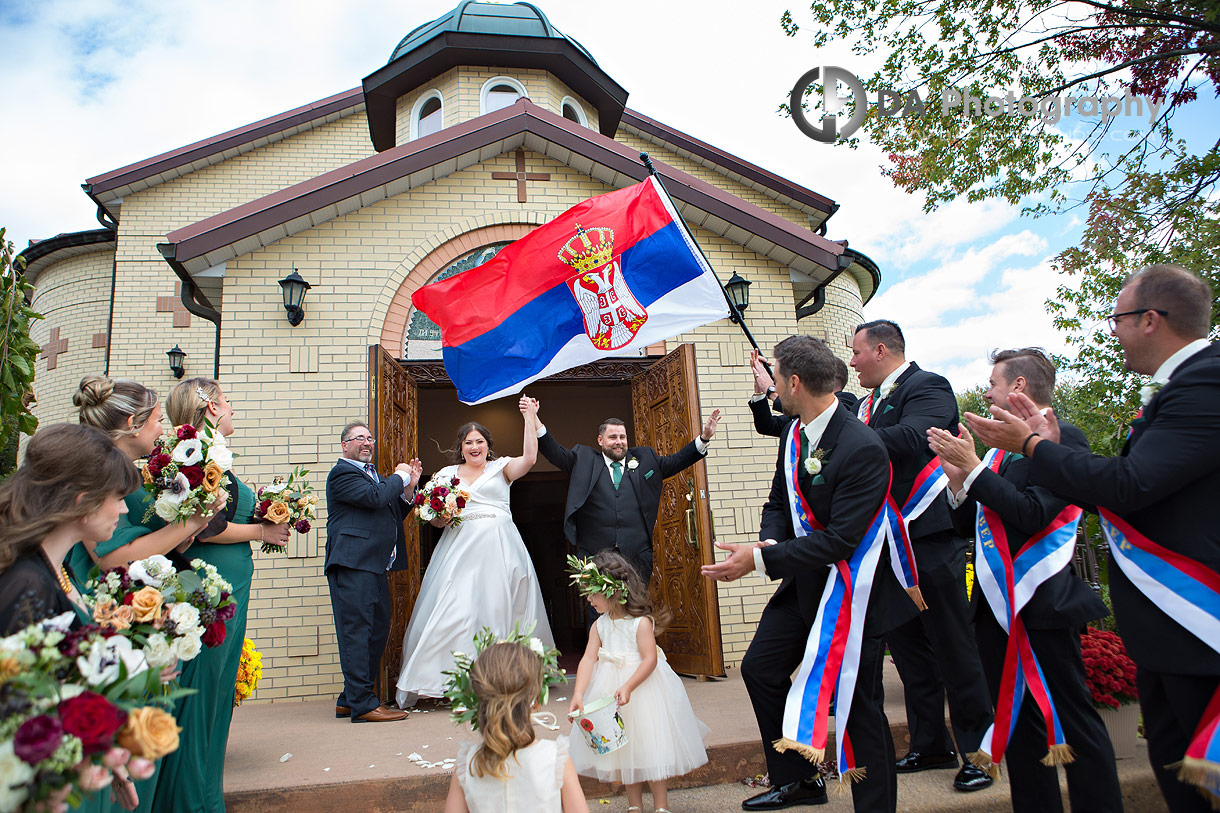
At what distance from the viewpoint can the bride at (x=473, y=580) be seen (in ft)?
20.8

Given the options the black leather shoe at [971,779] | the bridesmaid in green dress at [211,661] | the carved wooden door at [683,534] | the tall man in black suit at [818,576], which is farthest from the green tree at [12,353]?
the black leather shoe at [971,779]

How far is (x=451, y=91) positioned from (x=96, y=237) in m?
8.42

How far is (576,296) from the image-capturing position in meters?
6.54

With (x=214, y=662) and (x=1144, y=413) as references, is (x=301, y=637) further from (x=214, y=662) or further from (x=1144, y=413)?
(x=1144, y=413)

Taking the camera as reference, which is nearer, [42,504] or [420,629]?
[42,504]

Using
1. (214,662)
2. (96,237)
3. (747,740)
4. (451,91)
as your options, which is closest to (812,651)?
(747,740)

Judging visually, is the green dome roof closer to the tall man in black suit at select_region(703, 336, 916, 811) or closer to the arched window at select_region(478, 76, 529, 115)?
the arched window at select_region(478, 76, 529, 115)

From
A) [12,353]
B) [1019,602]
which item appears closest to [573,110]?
[12,353]

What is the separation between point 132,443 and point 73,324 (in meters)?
14.5

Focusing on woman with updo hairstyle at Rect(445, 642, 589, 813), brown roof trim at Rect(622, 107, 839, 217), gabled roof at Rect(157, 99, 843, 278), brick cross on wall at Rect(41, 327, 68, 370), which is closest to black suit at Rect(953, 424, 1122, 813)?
woman with updo hairstyle at Rect(445, 642, 589, 813)

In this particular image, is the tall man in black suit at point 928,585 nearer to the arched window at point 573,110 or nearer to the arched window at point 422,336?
the arched window at point 422,336

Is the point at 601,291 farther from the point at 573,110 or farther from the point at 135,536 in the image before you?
the point at 573,110

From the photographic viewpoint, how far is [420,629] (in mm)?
6531

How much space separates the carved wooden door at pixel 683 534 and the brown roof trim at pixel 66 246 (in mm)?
12610
